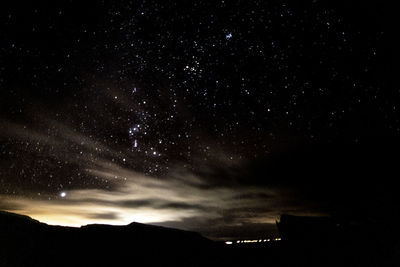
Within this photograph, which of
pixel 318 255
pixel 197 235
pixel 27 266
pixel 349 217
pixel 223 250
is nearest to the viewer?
pixel 27 266

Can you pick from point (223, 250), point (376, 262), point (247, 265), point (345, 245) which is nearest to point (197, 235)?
point (223, 250)

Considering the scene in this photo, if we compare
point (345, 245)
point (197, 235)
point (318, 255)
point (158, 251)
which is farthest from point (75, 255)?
Result: point (345, 245)

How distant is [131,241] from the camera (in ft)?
22.9

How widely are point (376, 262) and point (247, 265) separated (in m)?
3.26

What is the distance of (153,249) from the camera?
6.98 m

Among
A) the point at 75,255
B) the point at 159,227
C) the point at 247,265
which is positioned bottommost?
the point at 247,265

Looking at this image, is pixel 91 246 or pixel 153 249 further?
pixel 153 249

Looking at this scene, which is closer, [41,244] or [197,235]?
[41,244]

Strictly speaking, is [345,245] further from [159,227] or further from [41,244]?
[41,244]

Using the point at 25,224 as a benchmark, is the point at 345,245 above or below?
below

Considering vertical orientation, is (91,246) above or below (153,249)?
above

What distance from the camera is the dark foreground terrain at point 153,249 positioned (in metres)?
6.38

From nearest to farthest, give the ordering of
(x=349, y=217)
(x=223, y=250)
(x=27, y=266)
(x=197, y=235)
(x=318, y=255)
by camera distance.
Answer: (x=27, y=266) < (x=318, y=255) < (x=223, y=250) < (x=197, y=235) < (x=349, y=217)

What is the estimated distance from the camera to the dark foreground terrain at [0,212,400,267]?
638cm
